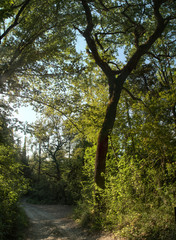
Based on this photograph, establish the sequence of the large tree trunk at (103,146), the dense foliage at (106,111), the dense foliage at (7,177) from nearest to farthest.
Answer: the dense foliage at (106,111)
the dense foliage at (7,177)
the large tree trunk at (103,146)

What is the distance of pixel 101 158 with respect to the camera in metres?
9.05

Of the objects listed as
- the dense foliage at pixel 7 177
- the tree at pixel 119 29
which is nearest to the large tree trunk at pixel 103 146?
the tree at pixel 119 29

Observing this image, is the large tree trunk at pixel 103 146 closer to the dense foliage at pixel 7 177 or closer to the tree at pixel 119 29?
the tree at pixel 119 29

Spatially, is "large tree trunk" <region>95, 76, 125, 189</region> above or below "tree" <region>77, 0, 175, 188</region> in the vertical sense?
below

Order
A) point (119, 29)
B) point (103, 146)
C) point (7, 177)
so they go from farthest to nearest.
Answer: point (119, 29) → point (103, 146) → point (7, 177)

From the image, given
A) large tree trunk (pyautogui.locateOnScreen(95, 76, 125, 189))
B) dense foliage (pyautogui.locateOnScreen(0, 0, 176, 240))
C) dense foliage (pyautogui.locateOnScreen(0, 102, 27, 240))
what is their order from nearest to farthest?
dense foliage (pyautogui.locateOnScreen(0, 0, 176, 240)), dense foliage (pyautogui.locateOnScreen(0, 102, 27, 240)), large tree trunk (pyautogui.locateOnScreen(95, 76, 125, 189))

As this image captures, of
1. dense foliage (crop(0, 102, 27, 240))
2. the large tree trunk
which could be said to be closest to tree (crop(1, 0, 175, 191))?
the large tree trunk

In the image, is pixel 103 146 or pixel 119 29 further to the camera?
pixel 119 29

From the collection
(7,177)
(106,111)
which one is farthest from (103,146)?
(7,177)

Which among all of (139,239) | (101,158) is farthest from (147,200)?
(101,158)

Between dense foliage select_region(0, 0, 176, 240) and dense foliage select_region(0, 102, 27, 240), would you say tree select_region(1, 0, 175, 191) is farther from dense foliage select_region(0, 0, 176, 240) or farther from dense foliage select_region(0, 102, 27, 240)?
dense foliage select_region(0, 102, 27, 240)

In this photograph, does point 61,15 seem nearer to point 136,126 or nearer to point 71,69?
point 71,69

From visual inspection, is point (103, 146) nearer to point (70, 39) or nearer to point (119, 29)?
point (70, 39)

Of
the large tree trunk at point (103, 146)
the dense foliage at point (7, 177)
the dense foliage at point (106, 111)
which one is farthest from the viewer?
the large tree trunk at point (103, 146)
